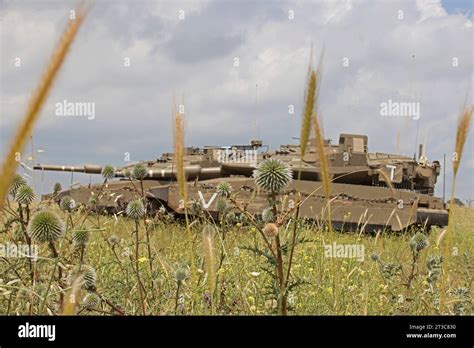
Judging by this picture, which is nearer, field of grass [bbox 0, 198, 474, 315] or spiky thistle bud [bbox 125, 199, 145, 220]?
field of grass [bbox 0, 198, 474, 315]

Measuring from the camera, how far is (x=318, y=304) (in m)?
3.58

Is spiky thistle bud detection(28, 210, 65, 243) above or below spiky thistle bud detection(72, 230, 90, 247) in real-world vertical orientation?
above

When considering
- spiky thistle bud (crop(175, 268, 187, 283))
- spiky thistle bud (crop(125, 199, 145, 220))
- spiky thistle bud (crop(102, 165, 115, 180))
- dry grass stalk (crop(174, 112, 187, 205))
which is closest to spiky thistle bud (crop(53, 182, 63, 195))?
spiky thistle bud (crop(102, 165, 115, 180))

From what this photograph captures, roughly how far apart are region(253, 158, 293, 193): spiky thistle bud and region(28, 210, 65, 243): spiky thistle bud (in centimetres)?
71

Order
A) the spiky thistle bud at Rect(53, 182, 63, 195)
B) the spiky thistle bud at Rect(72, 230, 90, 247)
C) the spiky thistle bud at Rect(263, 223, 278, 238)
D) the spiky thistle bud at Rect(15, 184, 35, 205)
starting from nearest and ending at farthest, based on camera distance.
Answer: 1. the spiky thistle bud at Rect(263, 223, 278, 238)
2. the spiky thistle bud at Rect(72, 230, 90, 247)
3. the spiky thistle bud at Rect(15, 184, 35, 205)
4. the spiky thistle bud at Rect(53, 182, 63, 195)

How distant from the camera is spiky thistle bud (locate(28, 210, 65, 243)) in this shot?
2.16 meters

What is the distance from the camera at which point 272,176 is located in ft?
7.25

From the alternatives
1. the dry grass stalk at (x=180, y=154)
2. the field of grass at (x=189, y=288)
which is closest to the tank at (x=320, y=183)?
the field of grass at (x=189, y=288)

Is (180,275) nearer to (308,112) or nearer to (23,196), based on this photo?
(23,196)

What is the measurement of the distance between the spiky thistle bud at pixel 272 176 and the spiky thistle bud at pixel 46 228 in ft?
2.33

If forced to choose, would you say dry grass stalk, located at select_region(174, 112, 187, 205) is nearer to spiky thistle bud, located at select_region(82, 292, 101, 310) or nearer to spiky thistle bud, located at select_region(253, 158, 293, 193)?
spiky thistle bud, located at select_region(253, 158, 293, 193)
